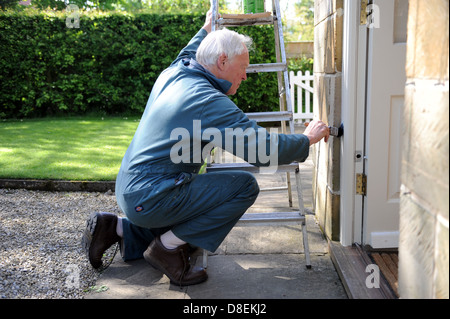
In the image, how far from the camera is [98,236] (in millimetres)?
2920

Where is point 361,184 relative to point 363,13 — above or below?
below

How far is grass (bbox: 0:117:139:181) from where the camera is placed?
5160mm

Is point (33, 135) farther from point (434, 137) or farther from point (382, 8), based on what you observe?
point (434, 137)

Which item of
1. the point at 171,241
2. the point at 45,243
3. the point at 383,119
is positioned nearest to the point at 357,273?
the point at 383,119

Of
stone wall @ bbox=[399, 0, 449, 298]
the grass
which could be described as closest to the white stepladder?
stone wall @ bbox=[399, 0, 449, 298]

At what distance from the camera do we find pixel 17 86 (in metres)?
10.1

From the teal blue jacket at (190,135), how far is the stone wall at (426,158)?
0.80 meters

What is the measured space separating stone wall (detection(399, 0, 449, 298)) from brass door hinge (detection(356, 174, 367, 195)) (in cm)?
108

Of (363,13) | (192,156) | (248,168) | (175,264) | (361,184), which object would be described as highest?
(363,13)

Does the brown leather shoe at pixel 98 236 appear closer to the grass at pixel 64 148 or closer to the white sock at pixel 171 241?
the white sock at pixel 171 241

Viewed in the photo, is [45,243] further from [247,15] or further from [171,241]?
[247,15]

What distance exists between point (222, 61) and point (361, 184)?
46.0 inches

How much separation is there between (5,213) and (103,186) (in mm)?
1045

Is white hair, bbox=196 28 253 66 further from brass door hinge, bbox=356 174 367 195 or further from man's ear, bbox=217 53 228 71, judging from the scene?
brass door hinge, bbox=356 174 367 195
